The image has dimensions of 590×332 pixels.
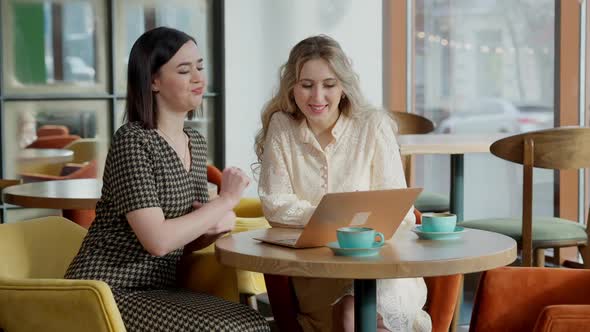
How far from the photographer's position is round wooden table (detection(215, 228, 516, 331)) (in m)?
2.39

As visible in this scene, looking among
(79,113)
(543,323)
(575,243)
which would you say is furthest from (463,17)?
(543,323)

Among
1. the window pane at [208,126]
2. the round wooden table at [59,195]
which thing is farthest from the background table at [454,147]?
the window pane at [208,126]

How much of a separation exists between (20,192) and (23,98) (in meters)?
1.63

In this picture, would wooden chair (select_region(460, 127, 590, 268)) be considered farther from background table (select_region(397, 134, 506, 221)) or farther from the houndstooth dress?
the houndstooth dress

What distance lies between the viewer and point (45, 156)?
6188 millimetres

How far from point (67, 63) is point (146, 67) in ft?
11.3

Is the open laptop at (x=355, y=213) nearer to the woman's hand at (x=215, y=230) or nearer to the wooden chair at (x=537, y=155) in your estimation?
the woman's hand at (x=215, y=230)

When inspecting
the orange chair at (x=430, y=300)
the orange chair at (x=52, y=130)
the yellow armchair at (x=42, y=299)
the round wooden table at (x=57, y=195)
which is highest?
the orange chair at (x=52, y=130)

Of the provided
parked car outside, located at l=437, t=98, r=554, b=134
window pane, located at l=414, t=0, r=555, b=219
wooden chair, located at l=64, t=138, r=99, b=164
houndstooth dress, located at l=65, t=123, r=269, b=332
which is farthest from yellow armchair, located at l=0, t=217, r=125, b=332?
parked car outside, located at l=437, t=98, r=554, b=134

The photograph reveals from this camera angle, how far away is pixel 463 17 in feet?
25.8

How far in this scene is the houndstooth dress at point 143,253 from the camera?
8.82 ft

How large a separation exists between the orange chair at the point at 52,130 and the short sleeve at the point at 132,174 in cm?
343

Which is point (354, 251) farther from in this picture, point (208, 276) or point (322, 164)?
point (322, 164)

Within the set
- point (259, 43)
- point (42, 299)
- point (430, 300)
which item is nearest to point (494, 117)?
point (259, 43)
